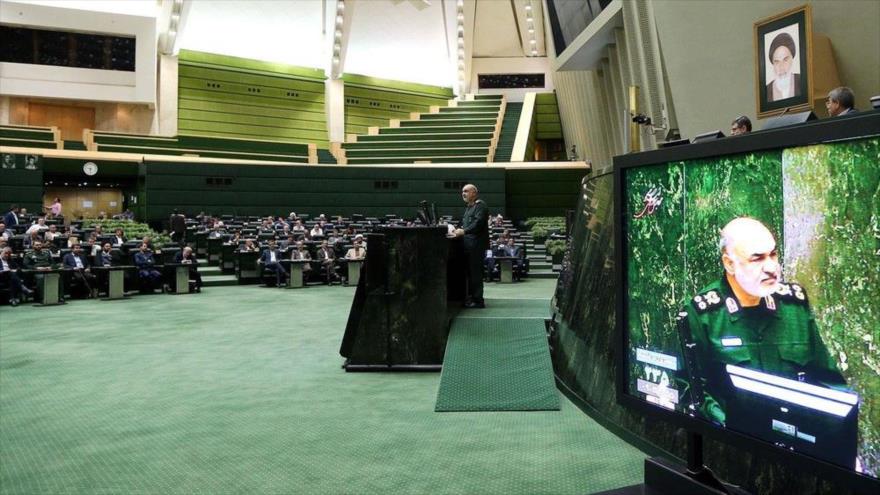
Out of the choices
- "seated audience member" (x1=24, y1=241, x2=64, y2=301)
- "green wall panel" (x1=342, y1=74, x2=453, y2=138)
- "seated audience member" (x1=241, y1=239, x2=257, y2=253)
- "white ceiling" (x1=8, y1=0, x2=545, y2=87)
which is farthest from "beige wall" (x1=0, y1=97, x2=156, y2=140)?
"seated audience member" (x1=24, y1=241, x2=64, y2=301)

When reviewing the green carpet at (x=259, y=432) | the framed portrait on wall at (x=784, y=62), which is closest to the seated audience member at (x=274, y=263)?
the green carpet at (x=259, y=432)

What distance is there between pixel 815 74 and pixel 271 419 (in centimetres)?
560

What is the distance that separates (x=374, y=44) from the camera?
2598cm

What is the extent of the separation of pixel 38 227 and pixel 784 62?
1216cm

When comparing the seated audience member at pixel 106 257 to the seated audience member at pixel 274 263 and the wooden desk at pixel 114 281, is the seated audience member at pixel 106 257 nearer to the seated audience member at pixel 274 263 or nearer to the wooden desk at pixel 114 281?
the wooden desk at pixel 114 281

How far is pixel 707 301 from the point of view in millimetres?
1038

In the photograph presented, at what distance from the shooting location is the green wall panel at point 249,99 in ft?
74.4

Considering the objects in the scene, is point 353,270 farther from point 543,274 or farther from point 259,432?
point 259,432

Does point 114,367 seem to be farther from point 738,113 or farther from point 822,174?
point 738,113

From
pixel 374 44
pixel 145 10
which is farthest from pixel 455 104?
pixel 145 10

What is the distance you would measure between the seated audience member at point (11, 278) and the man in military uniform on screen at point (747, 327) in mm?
9921

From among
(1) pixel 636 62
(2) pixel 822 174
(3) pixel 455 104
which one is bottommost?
(2) pixel 822 174

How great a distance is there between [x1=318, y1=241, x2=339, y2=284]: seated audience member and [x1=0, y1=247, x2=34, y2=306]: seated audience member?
4.74 metres

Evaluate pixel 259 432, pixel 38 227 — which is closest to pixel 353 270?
pixel 38 227
